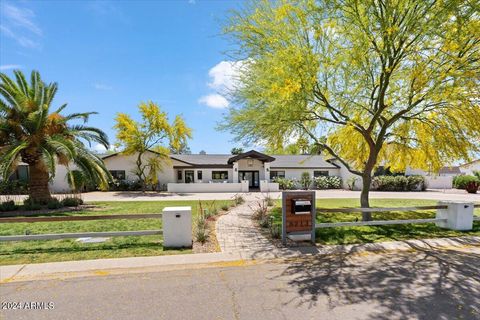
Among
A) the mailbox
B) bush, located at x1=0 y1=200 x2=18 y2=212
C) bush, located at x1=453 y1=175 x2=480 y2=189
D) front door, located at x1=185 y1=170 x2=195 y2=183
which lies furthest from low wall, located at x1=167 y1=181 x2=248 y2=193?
bush, located at x1=453 y1=175 x2=480 y2=189

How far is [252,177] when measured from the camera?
32031 mm

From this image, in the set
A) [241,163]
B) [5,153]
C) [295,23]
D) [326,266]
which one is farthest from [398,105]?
[241,163]

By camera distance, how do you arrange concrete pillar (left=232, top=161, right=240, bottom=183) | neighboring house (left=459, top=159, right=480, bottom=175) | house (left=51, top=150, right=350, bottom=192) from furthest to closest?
concrete pillar (left=232, top=161, right=240, bottom=183)
house (left=51, top=150, right=350, bottom=192)
neighboring house (left=459, top=159, right=480, bottom=175)

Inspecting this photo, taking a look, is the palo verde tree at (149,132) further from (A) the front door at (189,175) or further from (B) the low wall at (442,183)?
(B) the low wall at (442,183)

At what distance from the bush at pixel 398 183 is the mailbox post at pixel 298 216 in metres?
25.7

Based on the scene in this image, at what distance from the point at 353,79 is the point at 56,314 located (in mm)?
9878

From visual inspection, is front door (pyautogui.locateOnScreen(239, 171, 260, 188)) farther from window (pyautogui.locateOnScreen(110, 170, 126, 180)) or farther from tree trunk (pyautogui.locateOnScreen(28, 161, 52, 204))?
tree trunk (pyautogui.locateOnScreen(28, 161, 52, 204))

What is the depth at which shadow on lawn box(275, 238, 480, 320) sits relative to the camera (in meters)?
3.85

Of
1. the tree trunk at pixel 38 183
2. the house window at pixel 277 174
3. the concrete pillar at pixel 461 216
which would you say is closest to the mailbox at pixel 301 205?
the concrete pillar at pixel 461 216

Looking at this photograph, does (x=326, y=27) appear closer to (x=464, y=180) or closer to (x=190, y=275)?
(x=190, y=275)

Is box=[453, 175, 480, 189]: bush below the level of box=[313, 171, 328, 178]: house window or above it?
below

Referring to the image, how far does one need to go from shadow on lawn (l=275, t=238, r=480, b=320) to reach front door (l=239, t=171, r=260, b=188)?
25311mm

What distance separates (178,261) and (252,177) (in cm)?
2644

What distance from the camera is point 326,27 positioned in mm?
7684
